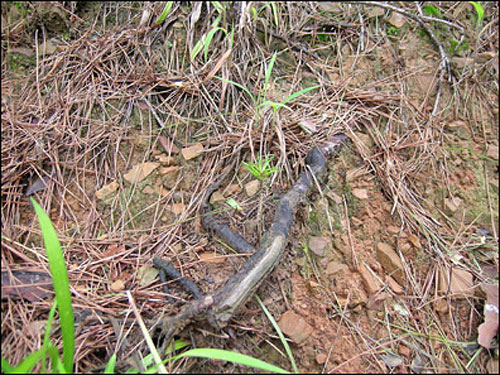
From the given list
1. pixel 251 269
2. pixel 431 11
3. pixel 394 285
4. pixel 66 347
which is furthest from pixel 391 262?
pixel 431 11

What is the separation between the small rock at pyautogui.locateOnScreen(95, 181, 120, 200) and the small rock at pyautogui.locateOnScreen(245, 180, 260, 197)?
1.83 feet

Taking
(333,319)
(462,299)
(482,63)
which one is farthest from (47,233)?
(482,63)

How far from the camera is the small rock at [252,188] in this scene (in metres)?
1.50

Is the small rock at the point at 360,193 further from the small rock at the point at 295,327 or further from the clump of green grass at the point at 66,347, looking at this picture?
the clump of green grass at the point at 66,347

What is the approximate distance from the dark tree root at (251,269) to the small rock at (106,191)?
1.31 feet

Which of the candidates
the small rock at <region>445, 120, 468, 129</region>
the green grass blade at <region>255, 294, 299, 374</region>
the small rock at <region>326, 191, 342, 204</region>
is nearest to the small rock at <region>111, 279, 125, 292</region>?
the green grass blade at <region>255, 294, 299, 374</region>

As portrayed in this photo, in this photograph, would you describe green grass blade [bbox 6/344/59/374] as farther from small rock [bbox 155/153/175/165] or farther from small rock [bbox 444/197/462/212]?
small rock [bbox 444/197/462/212]

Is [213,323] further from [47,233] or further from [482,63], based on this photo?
[482,63]

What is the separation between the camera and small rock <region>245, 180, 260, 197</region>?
4.91 feet

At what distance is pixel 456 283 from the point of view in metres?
1.32

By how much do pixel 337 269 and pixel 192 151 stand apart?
0.79 metres

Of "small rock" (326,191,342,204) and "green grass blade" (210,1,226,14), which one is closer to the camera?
"small rock" (326,191,342,204)

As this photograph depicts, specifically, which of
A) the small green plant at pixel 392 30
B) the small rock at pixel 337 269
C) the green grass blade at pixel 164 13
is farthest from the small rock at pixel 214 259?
the small green plant at pixel 392 30

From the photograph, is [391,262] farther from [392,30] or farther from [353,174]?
[392,30]
